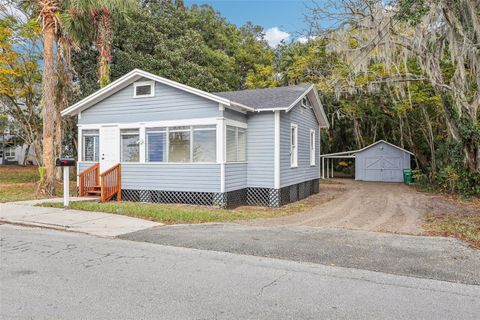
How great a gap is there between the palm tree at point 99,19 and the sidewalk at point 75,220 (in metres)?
7.53

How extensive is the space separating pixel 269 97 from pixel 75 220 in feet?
26.0

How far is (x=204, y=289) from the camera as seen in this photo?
4.19m

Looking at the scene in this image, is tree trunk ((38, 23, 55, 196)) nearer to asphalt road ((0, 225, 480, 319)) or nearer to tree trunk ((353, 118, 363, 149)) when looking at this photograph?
asphalt road ((0, 225, 480, 319))

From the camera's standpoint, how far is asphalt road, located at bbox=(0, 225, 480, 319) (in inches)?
139

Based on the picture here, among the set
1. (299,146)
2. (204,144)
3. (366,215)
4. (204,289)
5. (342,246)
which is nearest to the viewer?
(204,289)

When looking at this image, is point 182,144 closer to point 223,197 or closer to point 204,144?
point 204,144

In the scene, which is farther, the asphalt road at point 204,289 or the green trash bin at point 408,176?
the green trash bin at point 408,176

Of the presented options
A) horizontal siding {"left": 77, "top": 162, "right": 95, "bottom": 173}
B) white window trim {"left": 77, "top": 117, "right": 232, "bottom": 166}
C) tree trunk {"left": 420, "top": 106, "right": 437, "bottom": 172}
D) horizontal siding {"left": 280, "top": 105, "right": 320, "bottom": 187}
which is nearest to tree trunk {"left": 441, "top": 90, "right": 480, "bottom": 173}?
tree trunk {"left": 420, "top": 106, "right": 437, "bottom": 172}

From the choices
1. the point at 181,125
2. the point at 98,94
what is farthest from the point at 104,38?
the point at 181,125

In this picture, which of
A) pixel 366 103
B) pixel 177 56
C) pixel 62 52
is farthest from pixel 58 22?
pixel 366 103

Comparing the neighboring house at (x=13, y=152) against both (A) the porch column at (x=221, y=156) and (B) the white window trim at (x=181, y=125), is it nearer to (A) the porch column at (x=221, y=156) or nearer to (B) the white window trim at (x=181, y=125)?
(B) the white window trim at (x=181, y=125)

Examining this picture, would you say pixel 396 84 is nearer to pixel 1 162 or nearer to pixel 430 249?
pixel 430 249

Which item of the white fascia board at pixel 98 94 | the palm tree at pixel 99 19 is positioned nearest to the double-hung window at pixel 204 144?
the white fascia board at pixel 98 94

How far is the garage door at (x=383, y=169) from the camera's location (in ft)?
76.6
